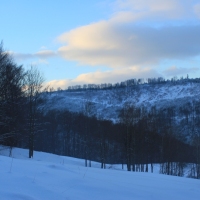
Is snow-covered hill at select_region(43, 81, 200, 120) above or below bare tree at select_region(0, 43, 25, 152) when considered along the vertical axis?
above

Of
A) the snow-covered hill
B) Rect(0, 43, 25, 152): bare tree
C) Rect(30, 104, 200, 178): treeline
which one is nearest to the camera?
Rect(0, 43, 25, 152): bare tree

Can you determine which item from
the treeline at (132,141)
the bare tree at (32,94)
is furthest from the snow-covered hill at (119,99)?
the bare tree at (32,94)

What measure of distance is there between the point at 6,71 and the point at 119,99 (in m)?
161

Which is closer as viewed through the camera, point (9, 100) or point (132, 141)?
point (9, 100)

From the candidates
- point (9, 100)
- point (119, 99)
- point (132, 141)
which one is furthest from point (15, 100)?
point (119, 99)

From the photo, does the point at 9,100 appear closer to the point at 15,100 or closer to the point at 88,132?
the point at 15,100

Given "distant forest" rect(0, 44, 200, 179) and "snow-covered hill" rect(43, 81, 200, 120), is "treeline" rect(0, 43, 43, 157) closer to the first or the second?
"distant forest" rect(0, 44, 200, 179)

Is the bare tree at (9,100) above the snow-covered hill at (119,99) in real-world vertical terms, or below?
below

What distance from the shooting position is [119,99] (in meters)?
188

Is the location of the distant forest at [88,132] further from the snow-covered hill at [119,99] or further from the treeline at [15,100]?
the snow-covered hill at [119,99]

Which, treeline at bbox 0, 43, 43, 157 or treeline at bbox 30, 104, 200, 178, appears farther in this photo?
treeline at bbox 30, 104, 200, 178

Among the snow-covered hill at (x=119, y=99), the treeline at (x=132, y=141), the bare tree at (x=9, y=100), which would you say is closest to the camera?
the bare tree at (x=9, y=100)

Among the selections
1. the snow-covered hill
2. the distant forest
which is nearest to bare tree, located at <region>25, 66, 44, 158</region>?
the distant forest

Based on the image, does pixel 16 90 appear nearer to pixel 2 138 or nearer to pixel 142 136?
pixel 2 138
